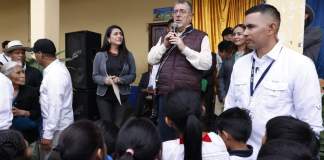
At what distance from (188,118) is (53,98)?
1.72 meters

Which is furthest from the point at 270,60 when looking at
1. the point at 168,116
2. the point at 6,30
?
the point at 6,30

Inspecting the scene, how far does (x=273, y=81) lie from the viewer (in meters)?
2.35

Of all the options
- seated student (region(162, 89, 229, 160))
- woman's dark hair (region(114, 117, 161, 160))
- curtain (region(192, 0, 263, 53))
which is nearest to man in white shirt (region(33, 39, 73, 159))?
seated student (region(162, 89, 229, 160))

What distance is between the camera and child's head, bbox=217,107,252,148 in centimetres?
234

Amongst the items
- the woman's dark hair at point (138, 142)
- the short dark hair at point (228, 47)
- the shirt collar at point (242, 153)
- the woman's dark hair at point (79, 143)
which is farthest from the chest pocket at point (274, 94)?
the short dark hair at point (228, 47)

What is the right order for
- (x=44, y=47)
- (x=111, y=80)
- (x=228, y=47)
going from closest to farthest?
(x=44, y=47)
(x=111, y=80)
(x=228, y=47)

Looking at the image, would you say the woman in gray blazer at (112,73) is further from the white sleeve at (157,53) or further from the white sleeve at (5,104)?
the white sleeve at (5,104)

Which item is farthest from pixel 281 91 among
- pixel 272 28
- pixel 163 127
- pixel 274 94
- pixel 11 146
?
pixel 11 146

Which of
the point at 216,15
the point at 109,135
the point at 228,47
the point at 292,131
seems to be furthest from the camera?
the point at 216,15

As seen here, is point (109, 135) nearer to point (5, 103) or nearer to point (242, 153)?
point (242, 153)

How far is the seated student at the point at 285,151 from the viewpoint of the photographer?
1.74 m

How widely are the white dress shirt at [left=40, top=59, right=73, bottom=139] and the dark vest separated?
914 mm

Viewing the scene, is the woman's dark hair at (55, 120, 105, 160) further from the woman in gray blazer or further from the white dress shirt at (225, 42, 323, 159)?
the woman in gray blazer

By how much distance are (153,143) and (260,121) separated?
0.81 m
